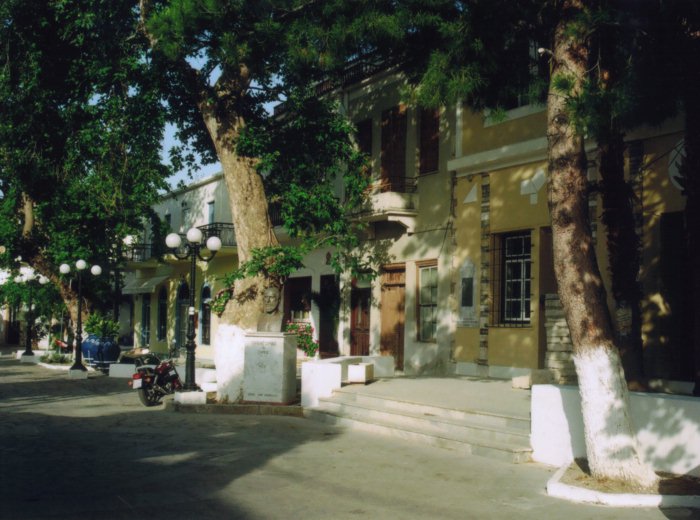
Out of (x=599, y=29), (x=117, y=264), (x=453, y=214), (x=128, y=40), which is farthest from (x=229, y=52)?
(x=117, y=264)

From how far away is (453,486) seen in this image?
8125 mm

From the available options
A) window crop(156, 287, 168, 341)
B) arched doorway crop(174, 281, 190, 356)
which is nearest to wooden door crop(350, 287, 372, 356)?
arched doorway crop(174, 281, 190, 356)

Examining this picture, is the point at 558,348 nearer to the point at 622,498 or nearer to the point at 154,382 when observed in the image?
the point at 622,498

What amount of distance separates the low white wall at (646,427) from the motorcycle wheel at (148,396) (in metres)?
8.42

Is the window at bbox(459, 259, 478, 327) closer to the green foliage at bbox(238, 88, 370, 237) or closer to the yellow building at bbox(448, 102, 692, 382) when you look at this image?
the yellow building at bbox(448, 102, 692, 382)

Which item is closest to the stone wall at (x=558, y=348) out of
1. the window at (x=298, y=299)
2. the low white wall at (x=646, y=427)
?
the low white wall at (x=646, y=427)

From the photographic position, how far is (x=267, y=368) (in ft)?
47.0

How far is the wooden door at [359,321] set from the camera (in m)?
21.0

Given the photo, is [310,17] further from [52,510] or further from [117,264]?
[117,264]

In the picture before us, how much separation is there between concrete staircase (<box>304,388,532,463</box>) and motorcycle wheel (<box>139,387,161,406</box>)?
3385 mm

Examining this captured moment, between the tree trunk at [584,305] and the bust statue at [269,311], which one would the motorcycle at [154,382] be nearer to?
the bust statue at [269,311]

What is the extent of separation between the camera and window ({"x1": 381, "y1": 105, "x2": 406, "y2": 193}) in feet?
63.7

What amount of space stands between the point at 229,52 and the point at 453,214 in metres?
7.12

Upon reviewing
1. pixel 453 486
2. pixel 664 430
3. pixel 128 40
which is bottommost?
pixel 453 486
